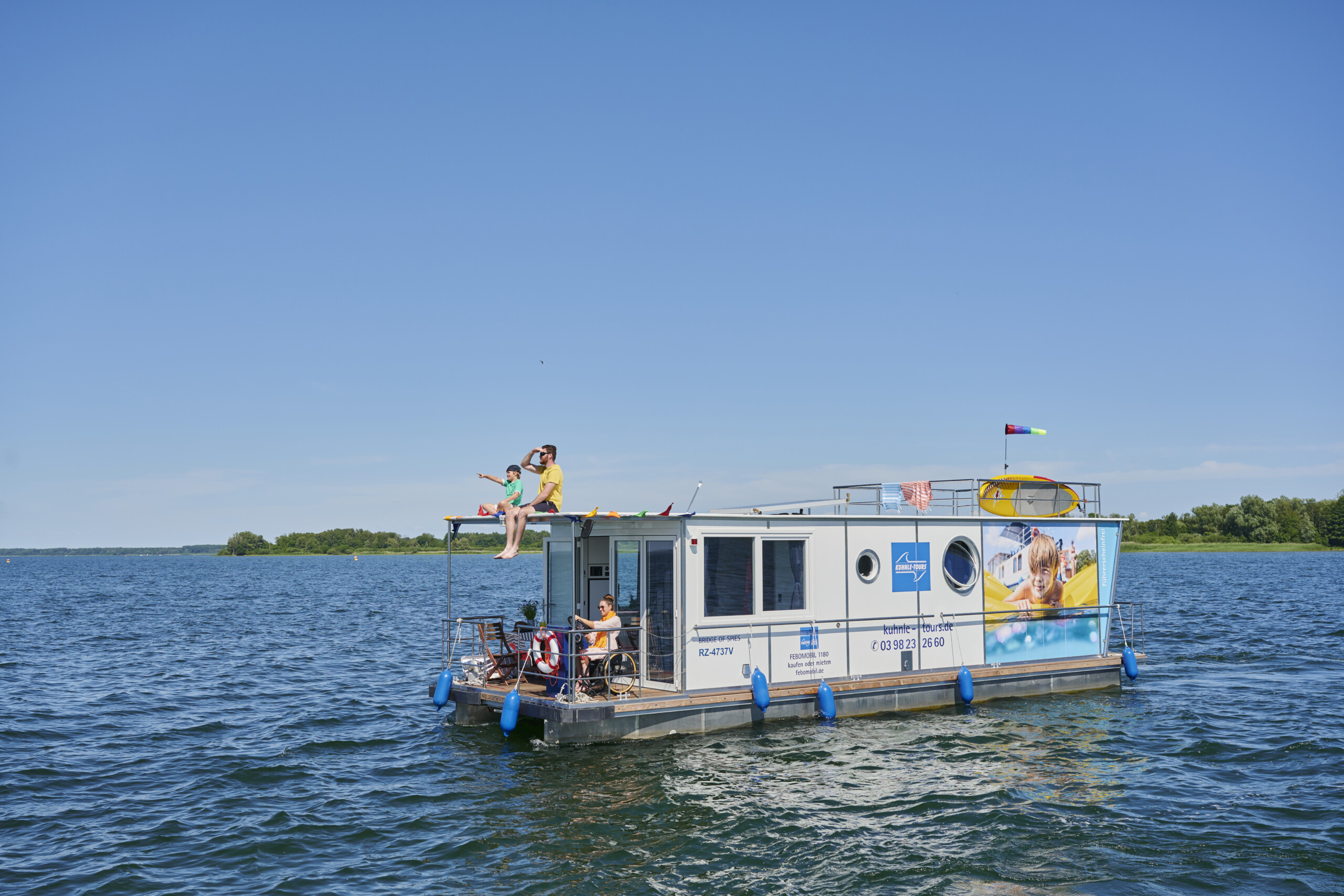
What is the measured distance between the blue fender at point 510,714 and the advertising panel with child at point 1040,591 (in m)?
8.69

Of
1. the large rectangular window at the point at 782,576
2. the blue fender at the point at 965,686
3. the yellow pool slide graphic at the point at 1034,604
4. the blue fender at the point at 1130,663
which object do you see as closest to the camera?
the large rectangular window at the point at 782,576

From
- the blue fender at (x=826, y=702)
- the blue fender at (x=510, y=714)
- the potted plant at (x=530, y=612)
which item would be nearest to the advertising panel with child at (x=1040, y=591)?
the blue fender at (x=826, y=702)

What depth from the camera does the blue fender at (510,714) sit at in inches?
571

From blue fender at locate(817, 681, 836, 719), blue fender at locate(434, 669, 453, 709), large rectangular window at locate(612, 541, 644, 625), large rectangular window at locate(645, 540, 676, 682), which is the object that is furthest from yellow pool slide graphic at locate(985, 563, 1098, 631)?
blue fender at locate(434, 669, 453, 709)

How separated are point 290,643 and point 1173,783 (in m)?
27.9

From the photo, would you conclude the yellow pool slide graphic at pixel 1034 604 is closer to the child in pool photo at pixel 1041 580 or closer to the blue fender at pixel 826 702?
the child in pool photo at pixel 1041 580

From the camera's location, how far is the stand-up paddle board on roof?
18828mm

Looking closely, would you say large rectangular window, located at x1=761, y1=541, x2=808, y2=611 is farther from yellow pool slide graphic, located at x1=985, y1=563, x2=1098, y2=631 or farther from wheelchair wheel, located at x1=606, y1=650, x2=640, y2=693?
yellow pool slide graphic, located at x1=985, y1=563, x2=1098, y2=631

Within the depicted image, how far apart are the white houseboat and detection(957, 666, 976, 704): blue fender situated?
0.03m

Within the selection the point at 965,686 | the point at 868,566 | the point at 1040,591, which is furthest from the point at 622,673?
the point at 1040,591

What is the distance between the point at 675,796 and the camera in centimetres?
1263

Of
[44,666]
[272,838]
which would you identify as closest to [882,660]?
[272,838]

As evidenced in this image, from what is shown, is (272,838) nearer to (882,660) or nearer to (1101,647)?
(882,660)

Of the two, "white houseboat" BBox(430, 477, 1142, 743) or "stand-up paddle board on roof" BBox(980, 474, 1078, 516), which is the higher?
"stand-up paddle board on roof" BBox(980, 474, 1078, 516)
